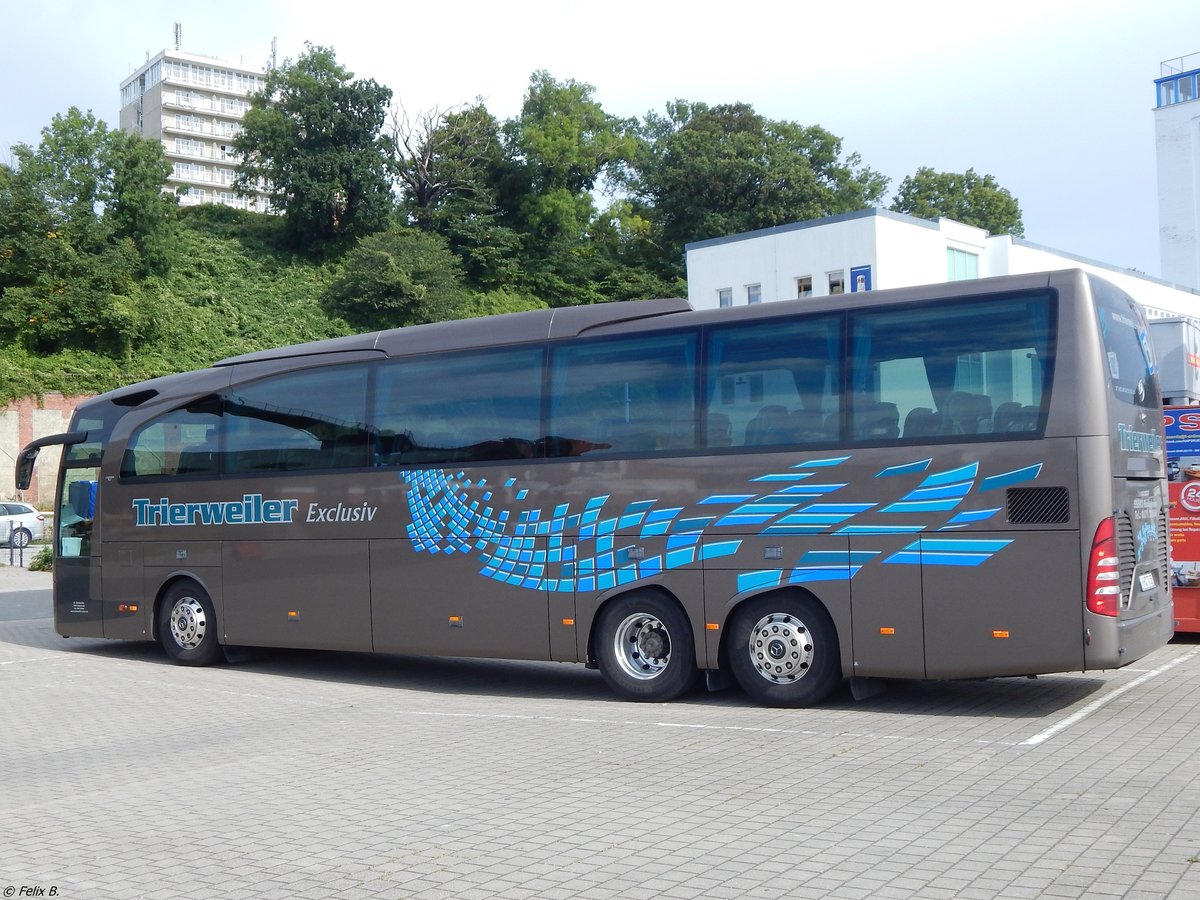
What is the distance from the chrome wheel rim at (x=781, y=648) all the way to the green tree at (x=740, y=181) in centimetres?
5518

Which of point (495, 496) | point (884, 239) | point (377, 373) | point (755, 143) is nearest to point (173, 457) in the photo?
point (377, 373)

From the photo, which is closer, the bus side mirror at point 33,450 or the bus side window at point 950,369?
the bus side window at point 950,369

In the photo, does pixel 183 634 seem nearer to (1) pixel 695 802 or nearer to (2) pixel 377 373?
(2) pixel 377 373

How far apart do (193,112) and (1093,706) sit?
111 metres

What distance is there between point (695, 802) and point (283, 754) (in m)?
3.68

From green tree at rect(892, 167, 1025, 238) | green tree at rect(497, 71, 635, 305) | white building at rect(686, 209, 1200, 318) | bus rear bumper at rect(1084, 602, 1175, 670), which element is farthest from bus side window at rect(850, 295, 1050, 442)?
green tree at rect(892, 167, 1025, 238)

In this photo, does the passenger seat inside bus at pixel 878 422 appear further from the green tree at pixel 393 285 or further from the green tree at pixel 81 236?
the green tree at pixel 393 285

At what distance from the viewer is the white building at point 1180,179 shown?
60.6m

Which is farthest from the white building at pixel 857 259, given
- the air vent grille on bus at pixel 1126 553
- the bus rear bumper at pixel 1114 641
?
the bus rear bumper at pixel 1114 641

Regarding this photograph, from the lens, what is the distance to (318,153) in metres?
59.0

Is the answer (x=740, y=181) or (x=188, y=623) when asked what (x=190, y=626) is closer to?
(x=188, y=623)

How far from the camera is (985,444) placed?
387 inches

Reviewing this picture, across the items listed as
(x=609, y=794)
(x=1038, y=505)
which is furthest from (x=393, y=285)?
(x=609, y=794)

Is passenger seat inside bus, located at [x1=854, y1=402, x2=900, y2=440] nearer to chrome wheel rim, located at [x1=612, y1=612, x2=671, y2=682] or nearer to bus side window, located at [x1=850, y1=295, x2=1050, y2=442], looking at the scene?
bus side window, located at [x1=850, y1=295, x2=1050, y2=442]
